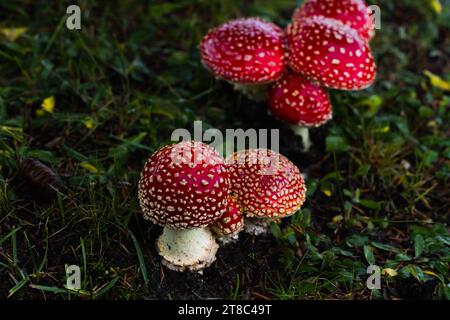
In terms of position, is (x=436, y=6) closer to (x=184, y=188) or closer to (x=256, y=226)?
(x=256, y=226)

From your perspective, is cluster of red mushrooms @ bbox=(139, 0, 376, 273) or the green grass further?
the green grass

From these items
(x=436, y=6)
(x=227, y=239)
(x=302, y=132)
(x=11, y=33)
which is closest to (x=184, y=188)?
(x=227, y=239)

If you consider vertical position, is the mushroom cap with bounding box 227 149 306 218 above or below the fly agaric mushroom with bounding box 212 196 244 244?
above

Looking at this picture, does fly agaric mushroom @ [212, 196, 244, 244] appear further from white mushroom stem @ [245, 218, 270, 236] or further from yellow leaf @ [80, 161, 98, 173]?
yellow leaf @ [80, 161, 98, 173]

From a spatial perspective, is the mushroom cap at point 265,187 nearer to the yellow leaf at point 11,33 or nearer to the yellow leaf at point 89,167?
the yellow leaf at point 89,167

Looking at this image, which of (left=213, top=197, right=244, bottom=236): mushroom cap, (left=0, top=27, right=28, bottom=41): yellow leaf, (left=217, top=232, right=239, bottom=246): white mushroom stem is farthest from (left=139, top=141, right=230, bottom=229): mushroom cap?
(left=0, top=27, right=28, bottom=41): yellow leaf

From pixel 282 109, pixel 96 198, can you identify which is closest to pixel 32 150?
pixel 96 198
